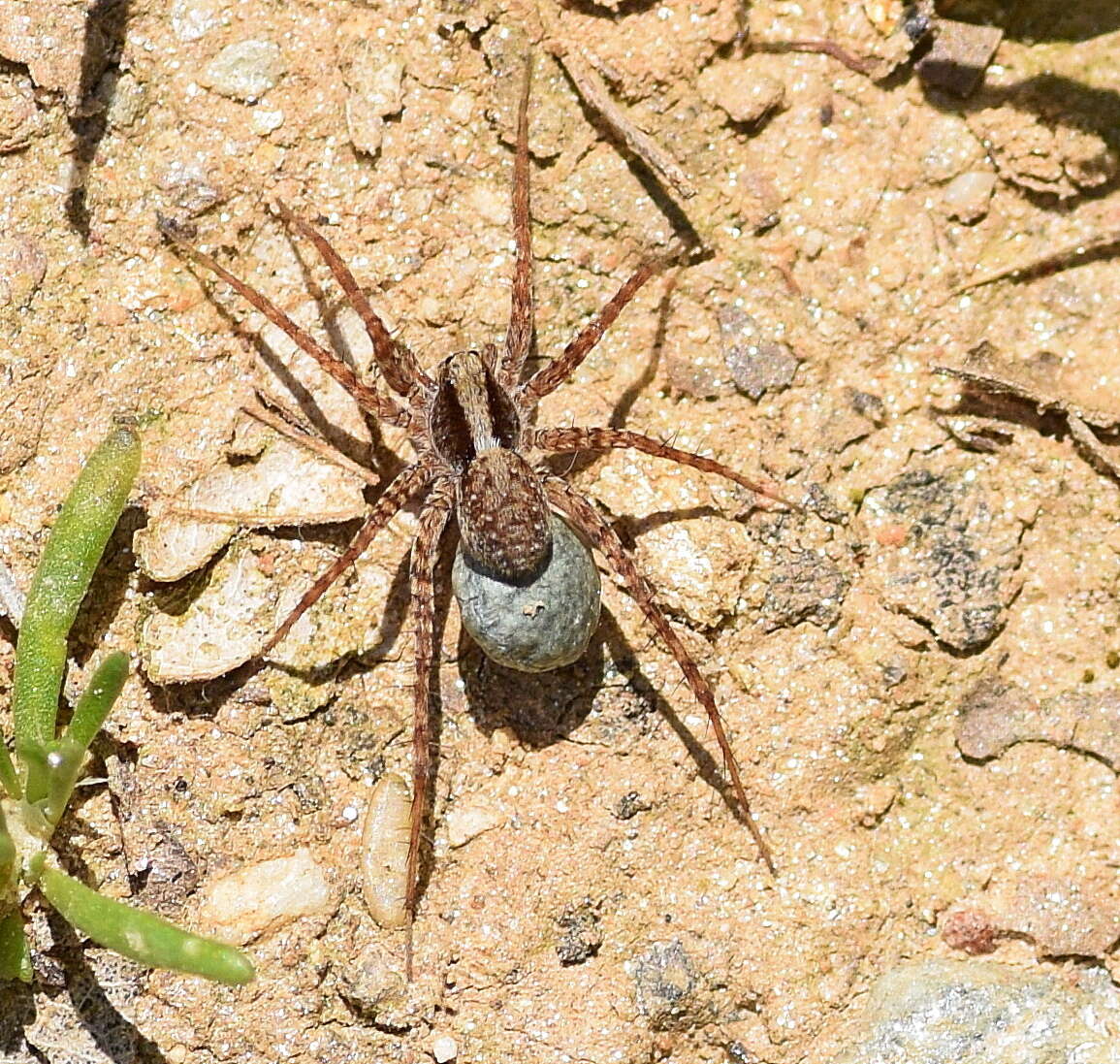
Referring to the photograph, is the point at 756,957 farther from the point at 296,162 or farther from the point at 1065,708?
the point at 296,162

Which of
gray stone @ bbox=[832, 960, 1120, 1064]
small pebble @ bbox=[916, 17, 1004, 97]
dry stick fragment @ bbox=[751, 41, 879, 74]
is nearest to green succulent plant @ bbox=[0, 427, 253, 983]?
gray stone @ bbox=[832, 960, 1120, 1064]

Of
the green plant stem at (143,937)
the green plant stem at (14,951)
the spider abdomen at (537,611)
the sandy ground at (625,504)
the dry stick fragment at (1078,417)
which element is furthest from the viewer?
the dry stick fragment at (1078,417)

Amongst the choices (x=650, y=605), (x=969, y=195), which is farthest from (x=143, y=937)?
(x=969, y=195)

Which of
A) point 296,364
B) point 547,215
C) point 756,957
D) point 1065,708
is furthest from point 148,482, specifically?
point 1065,708

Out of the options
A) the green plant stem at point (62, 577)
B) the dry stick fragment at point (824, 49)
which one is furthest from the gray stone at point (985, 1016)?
the dry stick fragment at point (824, 49)

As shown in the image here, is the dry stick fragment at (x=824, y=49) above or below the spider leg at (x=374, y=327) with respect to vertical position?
above

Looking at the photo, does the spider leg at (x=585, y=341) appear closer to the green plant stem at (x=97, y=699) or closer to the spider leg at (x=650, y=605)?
the spider leg at (x=650, y=605)
